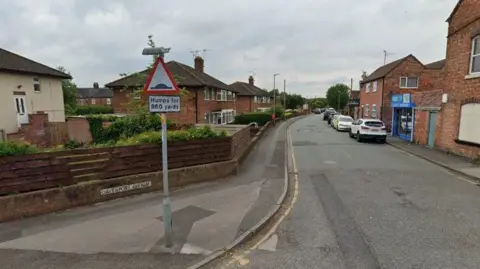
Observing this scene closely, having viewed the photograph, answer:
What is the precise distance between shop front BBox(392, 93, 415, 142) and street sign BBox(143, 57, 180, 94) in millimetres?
19462

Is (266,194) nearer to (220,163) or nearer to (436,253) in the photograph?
(220,163)

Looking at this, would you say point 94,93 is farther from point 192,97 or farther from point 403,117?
point 403,117

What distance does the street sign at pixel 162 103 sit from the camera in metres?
4.31

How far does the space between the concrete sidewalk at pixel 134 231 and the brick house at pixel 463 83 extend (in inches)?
409

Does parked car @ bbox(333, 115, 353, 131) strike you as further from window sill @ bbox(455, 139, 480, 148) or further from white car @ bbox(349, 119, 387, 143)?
window sill @ bbox(455, 139, 480, 148)

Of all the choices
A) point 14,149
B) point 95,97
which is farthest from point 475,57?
point 95,97

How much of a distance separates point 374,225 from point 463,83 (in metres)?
11.3

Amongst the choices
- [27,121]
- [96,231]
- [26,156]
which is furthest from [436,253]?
[27,121]

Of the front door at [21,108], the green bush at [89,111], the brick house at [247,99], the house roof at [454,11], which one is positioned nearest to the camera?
the house roof at [454,11]

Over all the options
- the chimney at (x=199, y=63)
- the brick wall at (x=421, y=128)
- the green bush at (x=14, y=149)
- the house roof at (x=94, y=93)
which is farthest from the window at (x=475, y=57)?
the house roof at (x=94, y=93)

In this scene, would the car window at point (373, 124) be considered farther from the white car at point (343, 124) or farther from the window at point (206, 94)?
the window at point (206, 94)

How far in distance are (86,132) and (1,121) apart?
5.11m

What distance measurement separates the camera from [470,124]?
1237 cm

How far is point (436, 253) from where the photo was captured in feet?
14.6
